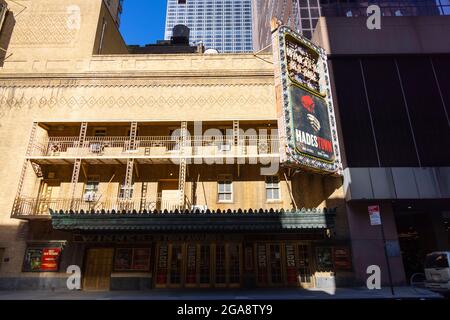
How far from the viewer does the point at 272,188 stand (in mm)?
20094

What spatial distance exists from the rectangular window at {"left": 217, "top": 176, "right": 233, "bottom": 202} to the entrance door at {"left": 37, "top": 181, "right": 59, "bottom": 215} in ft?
35.7

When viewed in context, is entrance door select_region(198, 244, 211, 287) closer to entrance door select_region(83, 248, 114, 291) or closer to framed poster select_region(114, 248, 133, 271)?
framed poster select_region(114, 248, 133, 271)

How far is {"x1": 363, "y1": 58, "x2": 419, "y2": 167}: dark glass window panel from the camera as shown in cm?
1888

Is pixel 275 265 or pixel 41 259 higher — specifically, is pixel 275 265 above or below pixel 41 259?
below

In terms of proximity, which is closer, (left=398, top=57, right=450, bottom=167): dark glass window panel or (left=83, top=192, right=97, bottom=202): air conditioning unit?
(left=398, top=57, right=450, bottom=167): dark glass window panel

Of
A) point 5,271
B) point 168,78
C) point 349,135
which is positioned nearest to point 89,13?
point 168,78

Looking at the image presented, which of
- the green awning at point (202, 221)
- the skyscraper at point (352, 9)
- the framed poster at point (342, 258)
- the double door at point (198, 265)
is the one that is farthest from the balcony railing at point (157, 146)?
the skyscraper at point (352, 9)

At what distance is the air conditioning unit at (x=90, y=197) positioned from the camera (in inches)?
761

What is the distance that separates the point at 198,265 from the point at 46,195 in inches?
444

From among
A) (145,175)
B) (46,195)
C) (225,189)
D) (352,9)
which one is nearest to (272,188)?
(225,189)

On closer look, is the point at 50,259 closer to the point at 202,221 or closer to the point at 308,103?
the point at 202,221

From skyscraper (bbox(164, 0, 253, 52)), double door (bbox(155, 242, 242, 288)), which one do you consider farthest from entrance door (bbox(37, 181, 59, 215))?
skyscraper (bbox(164, 0, 253, 52))
